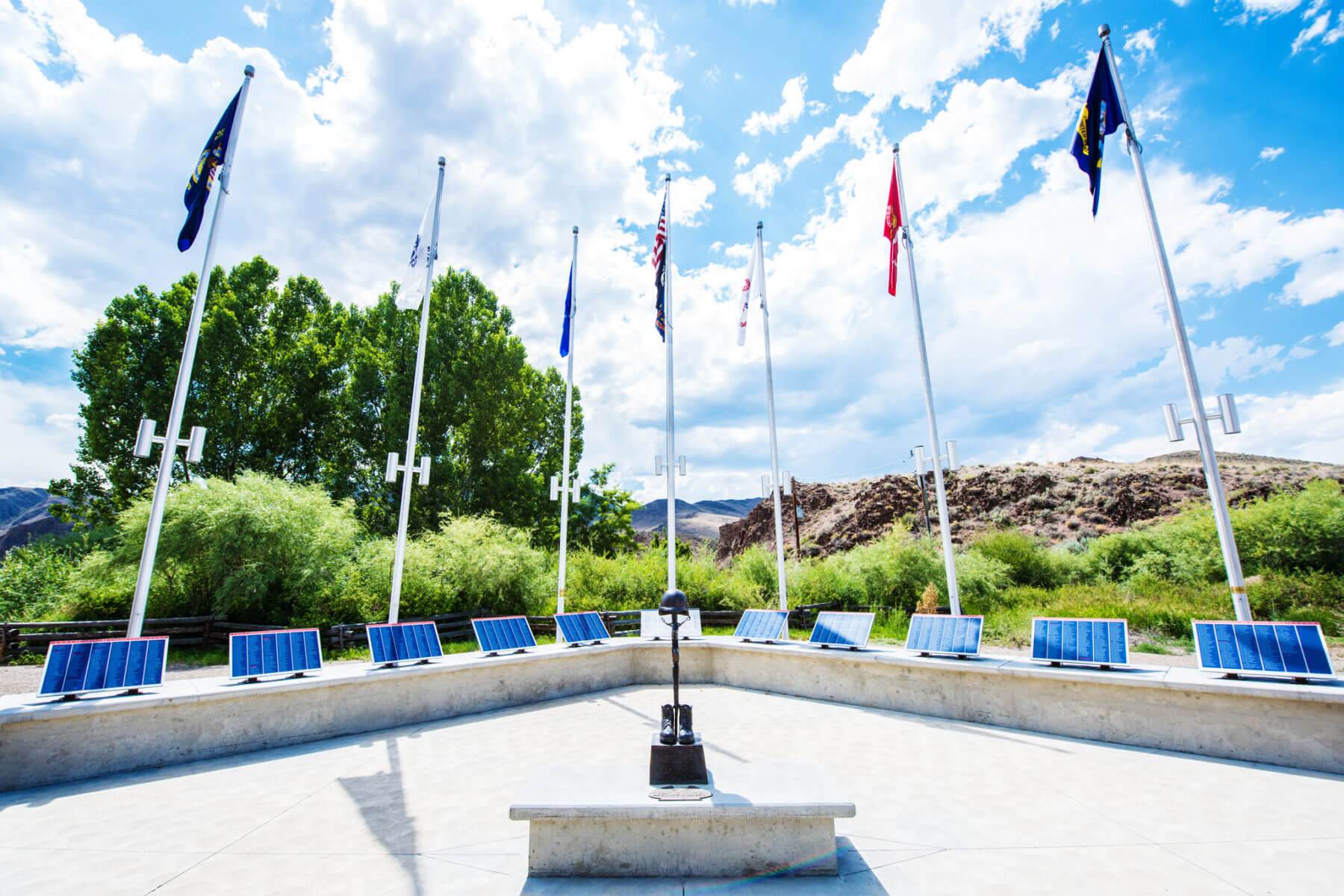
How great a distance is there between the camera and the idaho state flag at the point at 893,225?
1152 cm

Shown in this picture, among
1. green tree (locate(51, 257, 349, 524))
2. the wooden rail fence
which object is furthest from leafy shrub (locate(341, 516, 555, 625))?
green tree (locate(51, 257, 349, 524))

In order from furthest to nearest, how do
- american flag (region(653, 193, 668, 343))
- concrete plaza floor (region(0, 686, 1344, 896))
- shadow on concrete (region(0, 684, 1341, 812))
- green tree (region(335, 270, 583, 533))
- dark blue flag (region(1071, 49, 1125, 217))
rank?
green tree (region(335, 270, 583, 533)) < american flag (region(653, 193, 668, 343)) < dark blue flag (region(1071, 49, 1125, 217)) < shadow on concrete (region(0, 684, 1341, 812)) < concrete plaza floor (region(0, 686, 1344, 896))

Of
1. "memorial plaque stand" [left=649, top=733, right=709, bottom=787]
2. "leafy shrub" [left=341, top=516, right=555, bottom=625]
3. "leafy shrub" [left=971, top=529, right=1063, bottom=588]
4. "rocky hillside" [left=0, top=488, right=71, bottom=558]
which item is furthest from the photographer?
"rocky hillside" [left=0, top=488, right=71, bottom=558]

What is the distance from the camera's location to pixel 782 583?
13.6 m

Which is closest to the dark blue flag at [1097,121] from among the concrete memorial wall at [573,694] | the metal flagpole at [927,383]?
the metal flagpole at [927,383]

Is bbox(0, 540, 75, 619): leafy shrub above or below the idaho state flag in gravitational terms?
below

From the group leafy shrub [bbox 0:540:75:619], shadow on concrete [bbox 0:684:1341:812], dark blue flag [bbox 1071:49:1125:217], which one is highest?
dark blue flag [bbox 1071:49:1125:217]

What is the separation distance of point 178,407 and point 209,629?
438 inches

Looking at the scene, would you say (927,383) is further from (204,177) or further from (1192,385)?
(204,177)

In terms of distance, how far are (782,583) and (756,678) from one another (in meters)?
3.18

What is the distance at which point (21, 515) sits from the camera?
68938 millimetres

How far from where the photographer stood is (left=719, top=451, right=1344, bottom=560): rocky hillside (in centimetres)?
3703

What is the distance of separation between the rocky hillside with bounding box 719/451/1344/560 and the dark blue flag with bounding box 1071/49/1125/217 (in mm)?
25739

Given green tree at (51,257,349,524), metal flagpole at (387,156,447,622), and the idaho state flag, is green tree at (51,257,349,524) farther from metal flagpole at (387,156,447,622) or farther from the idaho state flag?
the idaho state flag
